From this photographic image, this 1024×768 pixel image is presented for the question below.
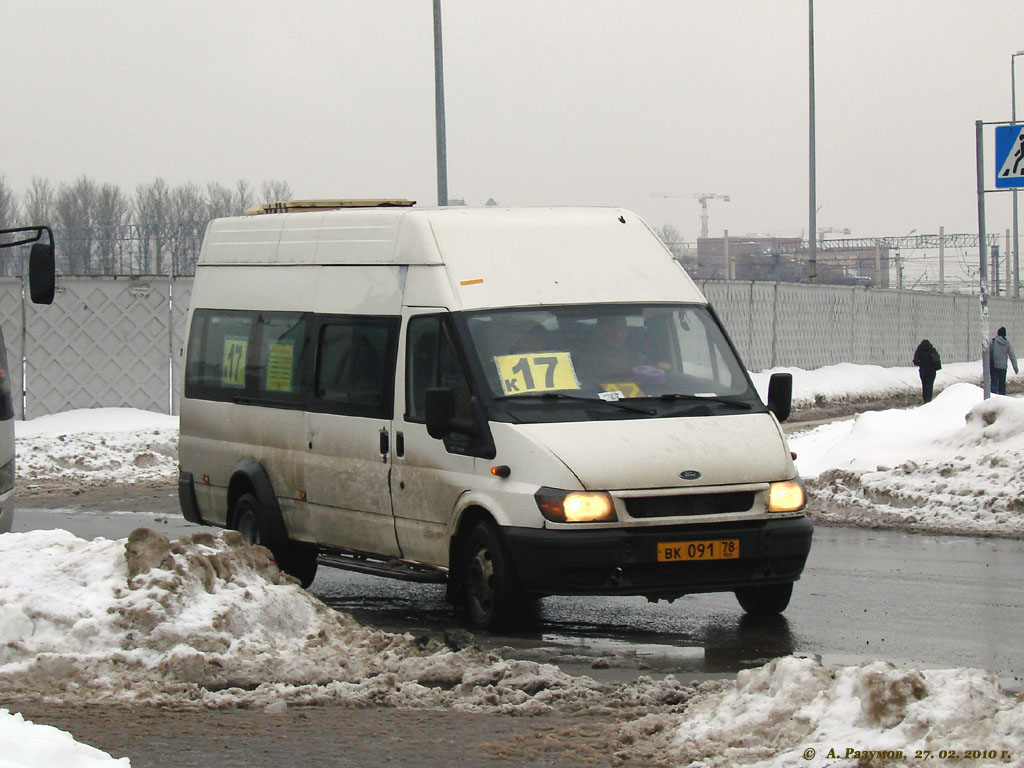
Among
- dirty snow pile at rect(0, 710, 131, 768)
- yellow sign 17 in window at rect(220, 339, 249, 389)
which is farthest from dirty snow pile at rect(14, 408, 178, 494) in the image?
dirty snow pile at rect(0, 710, 131, 768)

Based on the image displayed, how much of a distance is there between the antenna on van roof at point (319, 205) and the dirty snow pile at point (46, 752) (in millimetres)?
7239

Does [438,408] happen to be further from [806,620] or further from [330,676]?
[806,620]

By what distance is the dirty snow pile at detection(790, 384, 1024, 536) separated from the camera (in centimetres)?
1473

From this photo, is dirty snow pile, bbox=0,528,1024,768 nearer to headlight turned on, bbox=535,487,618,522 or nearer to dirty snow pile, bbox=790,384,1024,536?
headlight turned on, bbox=535,487,618,522

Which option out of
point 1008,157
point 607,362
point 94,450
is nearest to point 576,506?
point 607,362

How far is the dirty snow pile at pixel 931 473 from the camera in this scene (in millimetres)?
14727

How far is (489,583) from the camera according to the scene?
29.7 feet

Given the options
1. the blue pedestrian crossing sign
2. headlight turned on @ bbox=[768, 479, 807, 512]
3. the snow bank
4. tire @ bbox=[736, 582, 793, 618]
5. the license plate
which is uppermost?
the blue pedestrian crossing sign

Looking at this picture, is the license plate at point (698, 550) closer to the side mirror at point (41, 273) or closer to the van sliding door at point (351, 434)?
the van sliding door at point (351, 434)

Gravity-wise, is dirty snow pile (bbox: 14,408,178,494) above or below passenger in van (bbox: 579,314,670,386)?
below

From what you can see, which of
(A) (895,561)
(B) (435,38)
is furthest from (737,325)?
(A) (895,561)

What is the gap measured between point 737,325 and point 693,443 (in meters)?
27.4

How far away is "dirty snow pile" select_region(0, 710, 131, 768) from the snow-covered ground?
0.05ft

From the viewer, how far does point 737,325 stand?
35844 mm
